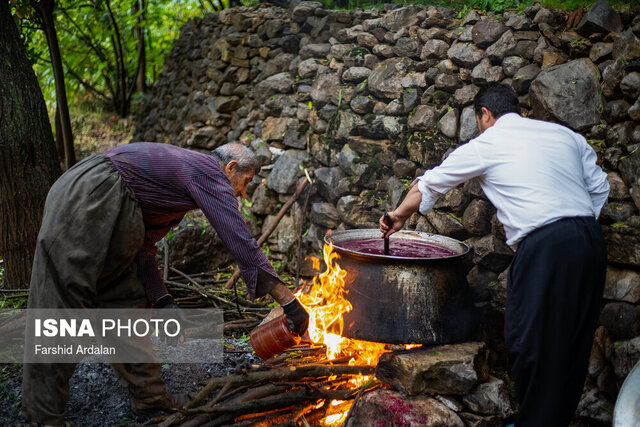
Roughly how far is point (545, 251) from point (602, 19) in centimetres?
189

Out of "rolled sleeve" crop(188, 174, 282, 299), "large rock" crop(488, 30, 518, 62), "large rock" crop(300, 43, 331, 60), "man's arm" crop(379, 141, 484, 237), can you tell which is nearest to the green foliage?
"large rock" crop(300, 43, 331, 60)

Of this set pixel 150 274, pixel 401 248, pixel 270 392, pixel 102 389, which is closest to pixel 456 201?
pixel 401 248

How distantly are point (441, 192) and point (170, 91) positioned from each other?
6.51 metres

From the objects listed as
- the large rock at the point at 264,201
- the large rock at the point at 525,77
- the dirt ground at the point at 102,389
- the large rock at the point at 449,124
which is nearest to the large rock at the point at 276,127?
the large rock at the point at 264,201

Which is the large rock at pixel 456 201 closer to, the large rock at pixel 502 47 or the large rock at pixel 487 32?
the large rock at pixel 502 47

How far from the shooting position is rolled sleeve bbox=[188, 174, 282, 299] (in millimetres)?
2727

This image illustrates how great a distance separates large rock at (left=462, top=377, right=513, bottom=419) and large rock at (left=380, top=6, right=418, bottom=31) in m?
3.37

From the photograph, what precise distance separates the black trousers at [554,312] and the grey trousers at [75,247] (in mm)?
2096

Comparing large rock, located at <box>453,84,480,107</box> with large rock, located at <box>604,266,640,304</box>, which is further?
large rock, located at <box>453,84,480,107</box>

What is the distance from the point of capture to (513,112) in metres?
2.96

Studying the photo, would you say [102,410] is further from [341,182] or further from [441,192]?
[341,182]

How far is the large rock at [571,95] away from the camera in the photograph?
3453mm

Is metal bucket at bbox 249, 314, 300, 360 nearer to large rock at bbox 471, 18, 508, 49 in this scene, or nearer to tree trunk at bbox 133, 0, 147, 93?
large rock at bbox 471, 18, 508, 49

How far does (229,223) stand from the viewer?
8.93ft
